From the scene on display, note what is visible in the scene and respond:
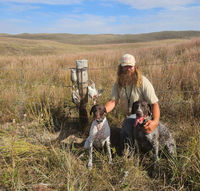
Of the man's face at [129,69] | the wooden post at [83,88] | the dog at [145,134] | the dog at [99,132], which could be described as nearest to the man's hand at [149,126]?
the dog at [145,134]

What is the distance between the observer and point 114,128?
3170mm

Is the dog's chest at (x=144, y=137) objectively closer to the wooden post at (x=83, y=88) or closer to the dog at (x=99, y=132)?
the dog at (x=99, y=132)

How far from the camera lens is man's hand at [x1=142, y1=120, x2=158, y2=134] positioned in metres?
2.08

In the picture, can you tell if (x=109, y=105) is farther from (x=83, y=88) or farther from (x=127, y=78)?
(x=83, y=88)

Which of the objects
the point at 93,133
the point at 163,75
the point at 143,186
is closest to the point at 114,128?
the point at 93,133

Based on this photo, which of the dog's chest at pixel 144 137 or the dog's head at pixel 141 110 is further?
the dog's chest at pixel 144 137

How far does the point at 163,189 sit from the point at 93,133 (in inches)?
42.1

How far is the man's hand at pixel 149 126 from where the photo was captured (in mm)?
2080

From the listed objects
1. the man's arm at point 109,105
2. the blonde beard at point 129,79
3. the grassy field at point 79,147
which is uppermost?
the blonde beard at point 129,79

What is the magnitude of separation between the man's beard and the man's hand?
62 centimetres

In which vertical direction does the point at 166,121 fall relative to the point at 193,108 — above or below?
below

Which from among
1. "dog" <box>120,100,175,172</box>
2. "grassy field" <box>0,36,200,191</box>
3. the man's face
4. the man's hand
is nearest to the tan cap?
the man's face

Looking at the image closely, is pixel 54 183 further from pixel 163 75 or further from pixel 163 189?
pixel 163 75

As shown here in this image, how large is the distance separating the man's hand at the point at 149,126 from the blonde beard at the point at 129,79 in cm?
57
